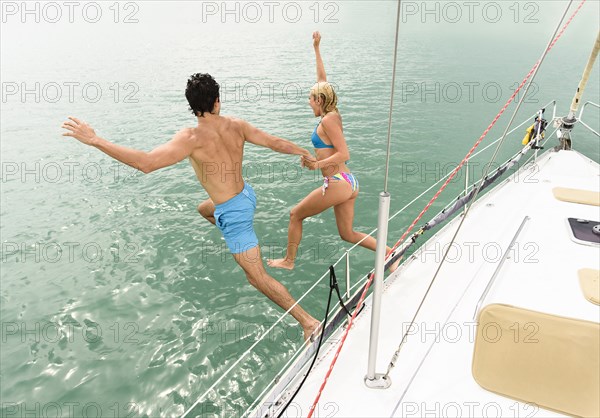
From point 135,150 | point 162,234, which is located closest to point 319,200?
point 135,150

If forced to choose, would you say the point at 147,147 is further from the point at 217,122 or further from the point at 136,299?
the point at 217,122

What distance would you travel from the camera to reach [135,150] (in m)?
2.69

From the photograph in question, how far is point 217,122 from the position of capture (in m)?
3.53

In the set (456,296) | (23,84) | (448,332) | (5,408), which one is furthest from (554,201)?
(23,84)

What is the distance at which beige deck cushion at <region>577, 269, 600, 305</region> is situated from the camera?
289cm

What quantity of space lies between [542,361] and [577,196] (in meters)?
3.09

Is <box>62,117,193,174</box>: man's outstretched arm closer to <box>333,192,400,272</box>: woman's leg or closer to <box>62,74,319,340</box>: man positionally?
<box>62,74,319,340</box>: man

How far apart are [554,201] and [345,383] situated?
3868mm

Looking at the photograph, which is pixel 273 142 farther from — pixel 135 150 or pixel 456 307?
pixel 456 307

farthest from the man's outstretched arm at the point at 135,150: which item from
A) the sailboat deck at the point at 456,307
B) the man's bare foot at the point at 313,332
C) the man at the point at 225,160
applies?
the sailboat deck at the point at 456,307

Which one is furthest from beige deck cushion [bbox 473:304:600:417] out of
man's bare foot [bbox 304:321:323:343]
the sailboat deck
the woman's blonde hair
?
the woman's blonde hair

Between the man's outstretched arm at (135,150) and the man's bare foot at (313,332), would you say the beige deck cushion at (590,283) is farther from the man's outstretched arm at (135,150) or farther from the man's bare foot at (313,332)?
the man's outstretched arm at (135,150)

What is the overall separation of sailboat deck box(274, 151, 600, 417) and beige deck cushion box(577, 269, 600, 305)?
0.16 feet

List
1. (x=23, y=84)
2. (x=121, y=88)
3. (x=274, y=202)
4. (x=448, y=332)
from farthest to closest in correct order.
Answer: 1. (x=23, y=84)
2. (x=121, y=88)
3. (x=274, y=202)
4. (x=448, y=332)
